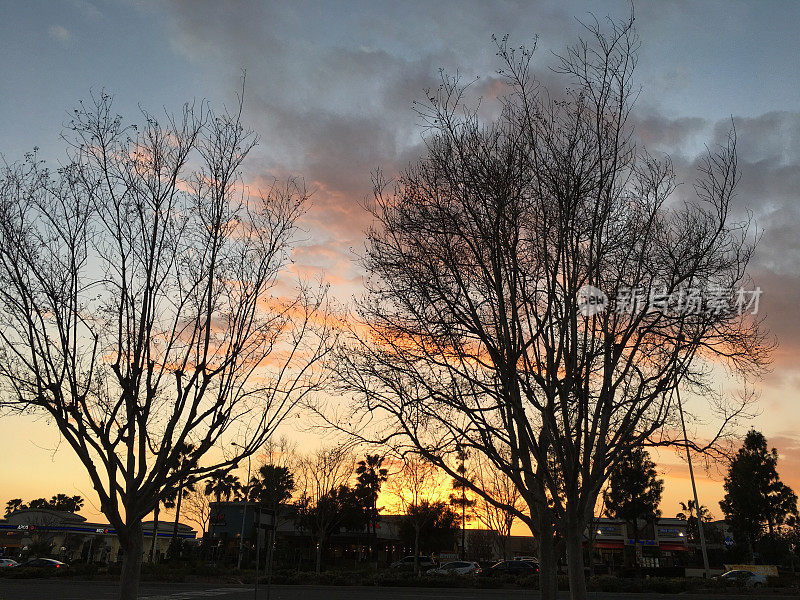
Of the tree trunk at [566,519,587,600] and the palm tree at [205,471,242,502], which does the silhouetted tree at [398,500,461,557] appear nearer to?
the palm tree at [205,471,242,502]

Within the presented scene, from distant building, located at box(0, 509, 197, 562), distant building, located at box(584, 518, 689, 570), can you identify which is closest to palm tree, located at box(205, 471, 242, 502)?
distant building, located at box(0, 509, 197, 562)

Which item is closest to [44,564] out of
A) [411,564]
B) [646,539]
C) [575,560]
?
[411,564]

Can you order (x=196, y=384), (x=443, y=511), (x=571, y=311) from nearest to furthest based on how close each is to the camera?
1. (x=571, y=311)
2. (x=196, y=384)
3. (x=443, y=511)

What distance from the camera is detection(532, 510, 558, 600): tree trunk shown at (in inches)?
389

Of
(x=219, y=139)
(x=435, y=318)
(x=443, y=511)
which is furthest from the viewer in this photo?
(x=443, y=511)

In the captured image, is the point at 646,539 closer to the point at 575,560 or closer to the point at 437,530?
the point at 437,530

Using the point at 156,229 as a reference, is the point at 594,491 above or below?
below

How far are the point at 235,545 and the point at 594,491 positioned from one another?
62.0 metres

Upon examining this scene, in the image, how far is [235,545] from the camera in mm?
62594

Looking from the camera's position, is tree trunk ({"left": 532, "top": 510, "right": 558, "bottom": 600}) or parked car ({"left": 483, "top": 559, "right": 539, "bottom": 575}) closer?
tree trunk ({"left": 532, "top": 510, "right": 558, "bottom": 600})

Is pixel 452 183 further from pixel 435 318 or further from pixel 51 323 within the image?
pixel 51 323

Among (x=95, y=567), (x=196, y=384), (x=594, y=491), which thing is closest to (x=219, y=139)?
(x=196, y=384)

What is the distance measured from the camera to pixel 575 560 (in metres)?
7.99

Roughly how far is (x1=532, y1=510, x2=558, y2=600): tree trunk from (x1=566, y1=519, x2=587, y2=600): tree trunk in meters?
1.62
